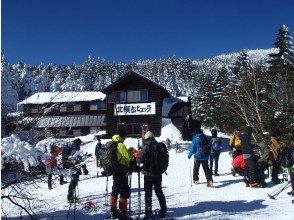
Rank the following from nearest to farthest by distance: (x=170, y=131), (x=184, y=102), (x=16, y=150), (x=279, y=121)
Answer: (x=16, y=150) < (x=279, y=121) < (x=170, y=131) < (x=184, y=102)

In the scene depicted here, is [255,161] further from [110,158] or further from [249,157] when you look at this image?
[110,158]

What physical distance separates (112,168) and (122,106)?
34.5 metres

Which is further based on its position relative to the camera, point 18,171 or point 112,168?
point 112,168

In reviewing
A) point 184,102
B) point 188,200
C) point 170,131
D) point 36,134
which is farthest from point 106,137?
point 36,134

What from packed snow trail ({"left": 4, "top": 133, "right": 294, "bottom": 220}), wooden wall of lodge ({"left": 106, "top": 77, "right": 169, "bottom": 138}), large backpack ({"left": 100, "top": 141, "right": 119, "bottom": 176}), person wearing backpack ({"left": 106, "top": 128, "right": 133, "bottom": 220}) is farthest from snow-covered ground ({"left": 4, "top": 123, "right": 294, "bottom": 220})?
wooden wall of lodge ({"left": 106, "top": 77, "right": 169, "bottom": 138})

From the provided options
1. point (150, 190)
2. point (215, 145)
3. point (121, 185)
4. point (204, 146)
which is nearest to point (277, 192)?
point (204, 146)

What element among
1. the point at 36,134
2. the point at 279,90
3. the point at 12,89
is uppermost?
the point at 279,90

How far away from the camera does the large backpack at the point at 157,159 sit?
9.38m

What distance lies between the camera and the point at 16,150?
7.10 meters

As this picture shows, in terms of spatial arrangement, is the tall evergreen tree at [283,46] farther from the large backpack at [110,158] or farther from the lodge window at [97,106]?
the large backpack at [110,158]

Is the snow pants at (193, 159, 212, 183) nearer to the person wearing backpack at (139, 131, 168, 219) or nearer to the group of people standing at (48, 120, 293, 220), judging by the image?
the group of people standing at (48, 120, 293, 220)

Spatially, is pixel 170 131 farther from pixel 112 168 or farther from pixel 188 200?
pixel 112 168

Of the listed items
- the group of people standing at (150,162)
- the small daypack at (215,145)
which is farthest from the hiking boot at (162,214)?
the small daypack at (215,145)

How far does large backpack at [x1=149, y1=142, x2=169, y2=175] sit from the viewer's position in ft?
30.8
